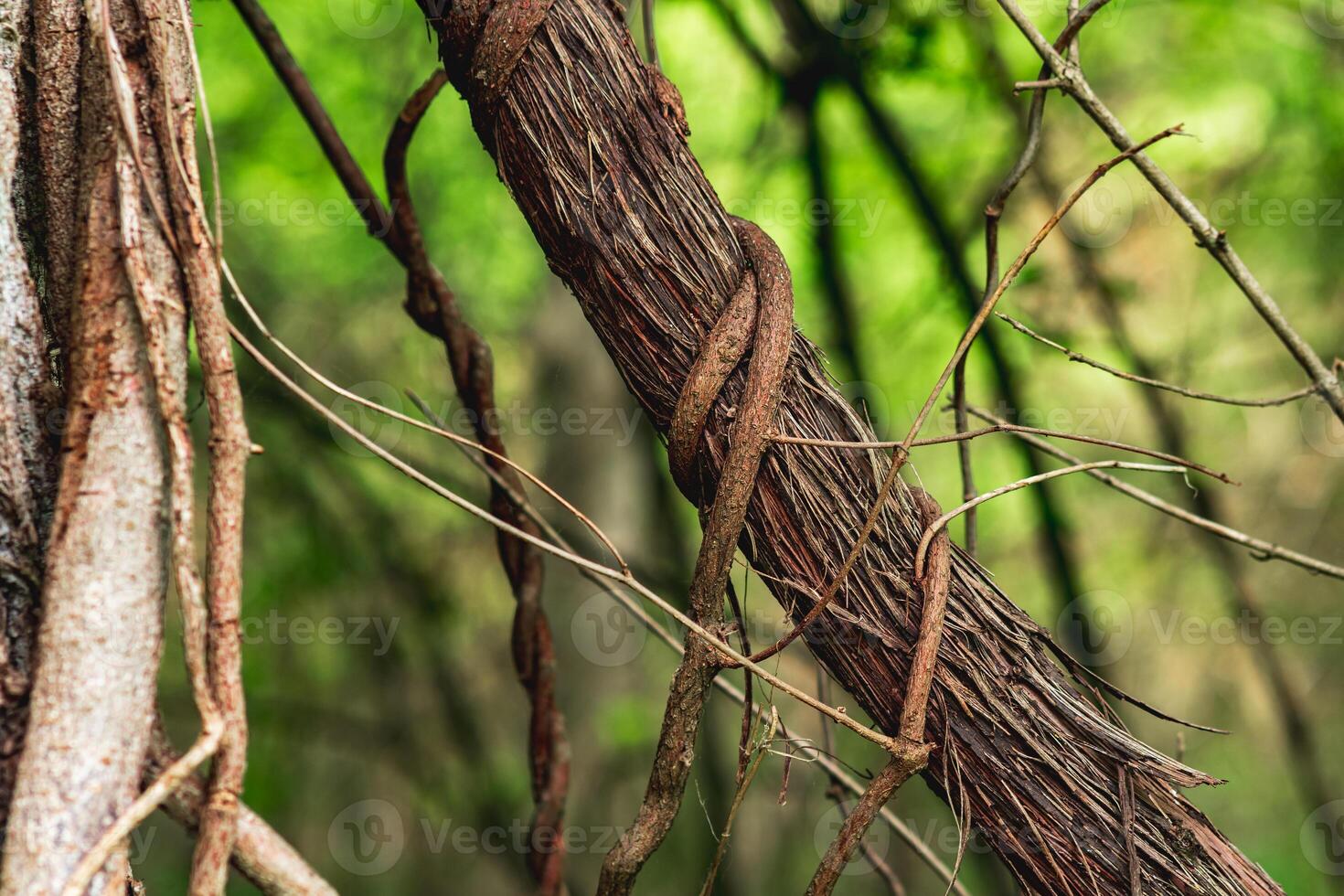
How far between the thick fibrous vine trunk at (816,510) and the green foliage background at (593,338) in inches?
60.1

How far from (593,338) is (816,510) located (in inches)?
127

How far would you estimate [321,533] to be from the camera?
394 cm

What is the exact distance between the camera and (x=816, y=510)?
92 cm

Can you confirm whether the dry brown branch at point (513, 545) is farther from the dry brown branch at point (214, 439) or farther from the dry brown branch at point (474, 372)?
the dry brown branch at point (214, 439)

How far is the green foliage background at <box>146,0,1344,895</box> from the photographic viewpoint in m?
3.31

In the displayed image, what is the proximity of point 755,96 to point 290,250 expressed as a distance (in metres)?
2.15

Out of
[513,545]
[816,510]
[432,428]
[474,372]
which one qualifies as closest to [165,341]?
[432,428]

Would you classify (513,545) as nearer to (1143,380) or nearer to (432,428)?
(432,428)

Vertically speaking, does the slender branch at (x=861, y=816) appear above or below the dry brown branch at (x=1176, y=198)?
below

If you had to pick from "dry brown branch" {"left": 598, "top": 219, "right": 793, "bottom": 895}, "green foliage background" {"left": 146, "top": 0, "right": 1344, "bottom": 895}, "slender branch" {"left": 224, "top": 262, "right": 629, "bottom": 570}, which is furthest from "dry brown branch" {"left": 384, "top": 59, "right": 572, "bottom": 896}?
"green foliage background" {"left": 146, "top": 0, "right": 1344, "bottom": 895}

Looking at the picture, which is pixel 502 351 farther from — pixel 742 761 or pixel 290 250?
pixel 742 761

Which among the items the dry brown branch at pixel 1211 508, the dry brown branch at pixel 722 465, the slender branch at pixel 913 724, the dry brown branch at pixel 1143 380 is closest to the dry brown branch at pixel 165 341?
the dry brown branch at pixel 722 465

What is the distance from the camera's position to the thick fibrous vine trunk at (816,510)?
2.92 feet

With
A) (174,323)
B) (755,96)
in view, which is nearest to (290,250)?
(755,96)
